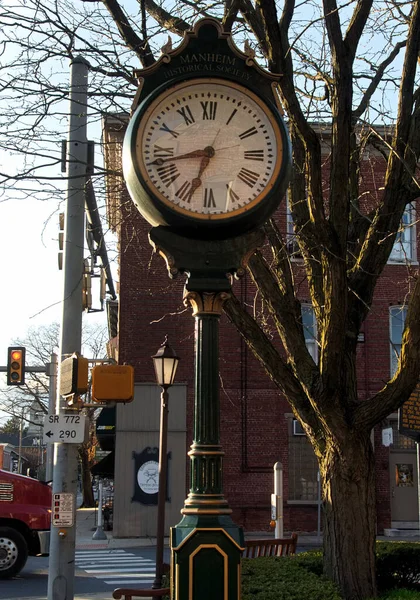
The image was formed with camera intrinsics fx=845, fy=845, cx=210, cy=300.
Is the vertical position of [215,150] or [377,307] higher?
[377,307]

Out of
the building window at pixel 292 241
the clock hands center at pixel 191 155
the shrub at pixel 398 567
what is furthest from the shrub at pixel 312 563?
the clock hands center at pixel 191 155

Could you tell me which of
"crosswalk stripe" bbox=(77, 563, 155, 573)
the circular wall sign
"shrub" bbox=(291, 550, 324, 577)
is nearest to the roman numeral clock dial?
"shrub" bbox=(291, 550, 324, 577)

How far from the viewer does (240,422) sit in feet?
80.1

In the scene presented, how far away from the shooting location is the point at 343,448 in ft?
26.2

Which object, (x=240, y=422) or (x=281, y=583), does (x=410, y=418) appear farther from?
(x=240, y=422)

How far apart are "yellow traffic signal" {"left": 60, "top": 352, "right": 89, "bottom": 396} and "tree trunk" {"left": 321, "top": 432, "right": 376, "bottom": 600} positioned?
2593 millimetres

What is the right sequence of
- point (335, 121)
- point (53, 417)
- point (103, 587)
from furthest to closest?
point (103, 587), point (53, 417), point (335, 121)

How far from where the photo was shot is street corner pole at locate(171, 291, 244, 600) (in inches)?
147

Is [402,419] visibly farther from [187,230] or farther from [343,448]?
[187,230]

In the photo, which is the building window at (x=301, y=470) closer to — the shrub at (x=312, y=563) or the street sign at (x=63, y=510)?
the shrub at (x=312, y=563)

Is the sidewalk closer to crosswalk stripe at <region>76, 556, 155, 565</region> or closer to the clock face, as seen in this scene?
crosswalk stripe at <region>76, 556, 155, 565</region>

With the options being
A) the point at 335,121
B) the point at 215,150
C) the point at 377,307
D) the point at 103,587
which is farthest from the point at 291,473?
the point at 215,150

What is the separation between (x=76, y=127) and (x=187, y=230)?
19.7ft

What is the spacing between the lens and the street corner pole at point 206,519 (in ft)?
12.3
